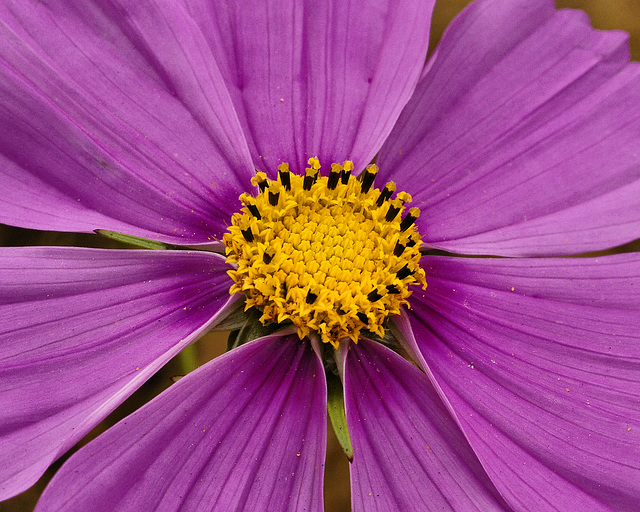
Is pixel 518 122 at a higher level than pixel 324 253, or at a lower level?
higher

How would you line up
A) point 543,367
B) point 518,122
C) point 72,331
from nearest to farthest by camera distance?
point 72,331 < point 543,367 < point 518,122

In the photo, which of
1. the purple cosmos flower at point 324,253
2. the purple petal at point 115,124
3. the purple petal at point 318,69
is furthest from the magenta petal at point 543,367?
the purple petal at point 115,124

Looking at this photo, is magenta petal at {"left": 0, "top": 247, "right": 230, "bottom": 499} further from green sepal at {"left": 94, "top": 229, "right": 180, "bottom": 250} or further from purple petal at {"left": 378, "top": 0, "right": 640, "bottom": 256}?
purple petal at {"left": 378, "top": 0, "right": 640, "bottom": 256}

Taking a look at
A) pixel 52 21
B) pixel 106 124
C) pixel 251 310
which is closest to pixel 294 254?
pixel 251 310

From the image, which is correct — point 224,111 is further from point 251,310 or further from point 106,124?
point 251,310

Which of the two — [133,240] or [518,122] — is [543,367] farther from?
[133,240]

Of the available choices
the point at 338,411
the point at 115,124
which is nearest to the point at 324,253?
the point at 338,411

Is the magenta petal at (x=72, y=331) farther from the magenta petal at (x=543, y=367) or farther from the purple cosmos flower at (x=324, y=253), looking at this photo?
the magenta petal at (x=543, y=367)

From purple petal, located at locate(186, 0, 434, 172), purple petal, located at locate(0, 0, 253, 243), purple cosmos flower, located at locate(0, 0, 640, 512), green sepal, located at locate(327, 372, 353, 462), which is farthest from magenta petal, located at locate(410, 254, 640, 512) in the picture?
purple petal, located at locate(0, 0, 253, 243)
